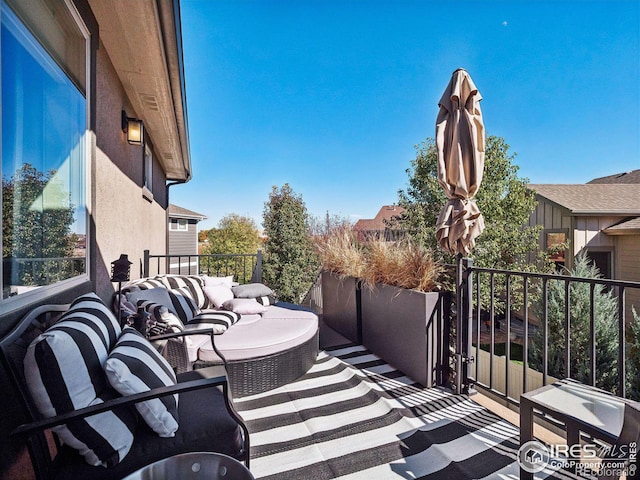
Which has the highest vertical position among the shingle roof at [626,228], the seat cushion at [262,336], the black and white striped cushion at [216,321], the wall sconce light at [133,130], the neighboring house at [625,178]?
the neighboring house at [625,178]

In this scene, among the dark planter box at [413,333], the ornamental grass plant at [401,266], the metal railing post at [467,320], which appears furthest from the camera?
the ornamental grass plant at [401,266]

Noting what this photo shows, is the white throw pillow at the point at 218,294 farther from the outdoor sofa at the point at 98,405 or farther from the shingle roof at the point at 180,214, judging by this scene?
the shingle roof at the point at 180,214

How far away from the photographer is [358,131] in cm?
1314

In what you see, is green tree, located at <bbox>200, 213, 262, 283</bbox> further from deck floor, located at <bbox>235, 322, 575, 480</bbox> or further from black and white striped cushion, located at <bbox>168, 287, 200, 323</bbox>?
deck floor, located at <bbox>235, 322, 575, 480</bbox>

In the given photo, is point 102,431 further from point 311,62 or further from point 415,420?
point 311,62

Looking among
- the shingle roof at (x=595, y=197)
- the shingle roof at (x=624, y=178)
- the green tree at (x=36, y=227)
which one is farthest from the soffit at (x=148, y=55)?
the shingle roof at (x=624, y=178)

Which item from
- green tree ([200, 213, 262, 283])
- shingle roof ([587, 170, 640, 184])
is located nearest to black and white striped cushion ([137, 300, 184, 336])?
green tree ([200, 213, 262, 283])

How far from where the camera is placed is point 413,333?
109 inches

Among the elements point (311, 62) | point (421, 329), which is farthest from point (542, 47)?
point (421, 329)

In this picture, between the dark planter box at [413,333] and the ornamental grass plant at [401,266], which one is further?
the ornamental grass plant at [401,266]

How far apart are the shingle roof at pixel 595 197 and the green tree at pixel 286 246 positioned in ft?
20.9

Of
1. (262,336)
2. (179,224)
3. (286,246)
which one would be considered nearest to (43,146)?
(262,336)

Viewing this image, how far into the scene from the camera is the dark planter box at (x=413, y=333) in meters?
2.63

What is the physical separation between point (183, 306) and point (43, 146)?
1823mm
